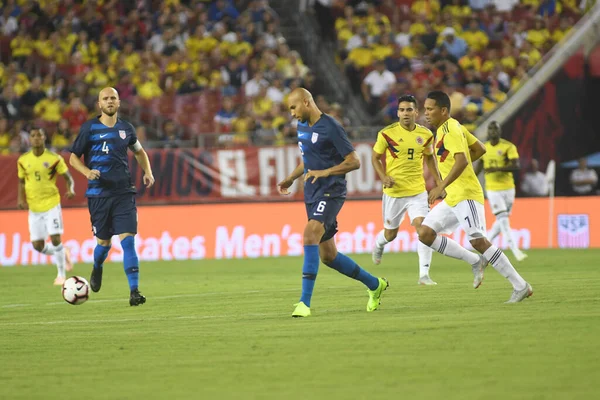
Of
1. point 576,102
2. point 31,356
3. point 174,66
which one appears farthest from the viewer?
point 174,66

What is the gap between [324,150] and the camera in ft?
38.3

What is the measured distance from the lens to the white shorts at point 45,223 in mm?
19547

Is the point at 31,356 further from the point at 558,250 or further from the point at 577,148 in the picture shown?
the point at 577,148

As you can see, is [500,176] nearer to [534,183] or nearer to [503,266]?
[534,183]

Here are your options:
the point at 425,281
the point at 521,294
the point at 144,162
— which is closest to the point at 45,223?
the point at 144,162

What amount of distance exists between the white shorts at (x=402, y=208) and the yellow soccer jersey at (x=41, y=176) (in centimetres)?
610

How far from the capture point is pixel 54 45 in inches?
1180

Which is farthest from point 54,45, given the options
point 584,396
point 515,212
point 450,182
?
point 584,396

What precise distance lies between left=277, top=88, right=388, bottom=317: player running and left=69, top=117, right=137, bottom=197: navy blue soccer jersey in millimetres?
3237

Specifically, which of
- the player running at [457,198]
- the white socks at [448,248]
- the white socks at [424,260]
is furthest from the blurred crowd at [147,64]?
the player running at [457,198]

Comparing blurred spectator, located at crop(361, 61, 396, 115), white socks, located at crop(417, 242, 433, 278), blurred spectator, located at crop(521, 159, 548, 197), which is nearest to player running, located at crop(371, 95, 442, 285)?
white socks, located at crop(417, 242, 433, 278)

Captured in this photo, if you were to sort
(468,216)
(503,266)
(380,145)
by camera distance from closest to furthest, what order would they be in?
1. (503,266)
2. (468,216)
3. (380,145)

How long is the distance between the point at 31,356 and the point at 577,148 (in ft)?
65.7

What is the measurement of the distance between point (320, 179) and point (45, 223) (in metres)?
9.48
